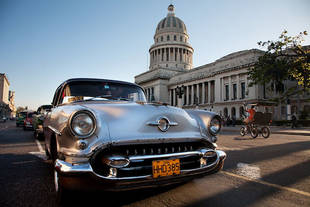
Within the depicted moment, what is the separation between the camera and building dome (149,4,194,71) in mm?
74938

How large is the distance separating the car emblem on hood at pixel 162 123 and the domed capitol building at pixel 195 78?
1949cm

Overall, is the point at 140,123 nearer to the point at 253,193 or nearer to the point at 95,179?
the point at 95,179

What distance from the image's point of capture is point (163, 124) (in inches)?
94.0

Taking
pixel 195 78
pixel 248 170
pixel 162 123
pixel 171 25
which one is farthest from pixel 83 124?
pixel 171 25

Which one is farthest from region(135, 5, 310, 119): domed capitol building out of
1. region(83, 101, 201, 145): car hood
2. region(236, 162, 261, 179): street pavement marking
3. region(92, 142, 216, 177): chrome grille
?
region(92, 142, 216, 177): chrome grille

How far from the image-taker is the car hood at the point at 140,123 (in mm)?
2143

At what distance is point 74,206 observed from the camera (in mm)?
2352

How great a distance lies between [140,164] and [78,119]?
743mm

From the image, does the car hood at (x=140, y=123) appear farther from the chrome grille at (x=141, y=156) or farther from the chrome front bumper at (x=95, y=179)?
the chrome front bumper at (x=95, y=179)

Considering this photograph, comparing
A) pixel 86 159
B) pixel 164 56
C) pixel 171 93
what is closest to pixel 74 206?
pixel 86 159

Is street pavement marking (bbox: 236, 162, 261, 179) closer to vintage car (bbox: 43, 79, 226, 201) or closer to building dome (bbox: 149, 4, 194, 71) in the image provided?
vintage car (bbox: 43, 79, 226, 201)

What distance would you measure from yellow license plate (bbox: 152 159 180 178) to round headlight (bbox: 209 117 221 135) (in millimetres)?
785

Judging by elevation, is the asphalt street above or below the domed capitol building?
below

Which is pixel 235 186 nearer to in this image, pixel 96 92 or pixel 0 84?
pixel 96 92
